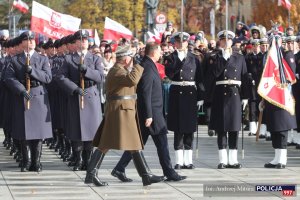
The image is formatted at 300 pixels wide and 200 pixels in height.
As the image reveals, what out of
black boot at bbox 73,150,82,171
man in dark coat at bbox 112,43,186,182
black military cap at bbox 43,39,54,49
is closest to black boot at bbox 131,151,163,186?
man in dark coat at bbox 112,43,186,182

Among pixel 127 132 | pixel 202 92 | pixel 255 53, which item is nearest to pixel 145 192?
pixel 127 132

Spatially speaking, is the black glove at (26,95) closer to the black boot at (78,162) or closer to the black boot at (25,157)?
the black boot at (25,157)

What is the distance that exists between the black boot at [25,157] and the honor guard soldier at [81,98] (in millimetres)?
683

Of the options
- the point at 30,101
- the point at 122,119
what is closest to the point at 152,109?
the point at 122,119

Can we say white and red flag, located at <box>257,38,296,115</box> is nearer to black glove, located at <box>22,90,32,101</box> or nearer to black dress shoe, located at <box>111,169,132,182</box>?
black dress shoe, located at <box>111,169,132,182</box>

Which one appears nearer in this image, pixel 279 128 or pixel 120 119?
pixel 120 119

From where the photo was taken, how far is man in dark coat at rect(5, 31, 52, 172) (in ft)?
47.8

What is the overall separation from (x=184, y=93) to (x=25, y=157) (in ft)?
8.64

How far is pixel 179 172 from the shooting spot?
14.2 m

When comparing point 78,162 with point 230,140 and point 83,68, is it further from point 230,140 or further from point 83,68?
point 230,140

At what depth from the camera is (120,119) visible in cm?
1253

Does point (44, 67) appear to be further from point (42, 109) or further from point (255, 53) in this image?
point (255, 53)

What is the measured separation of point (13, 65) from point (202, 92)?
2943mm

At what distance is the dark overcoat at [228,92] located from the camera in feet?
48.2
